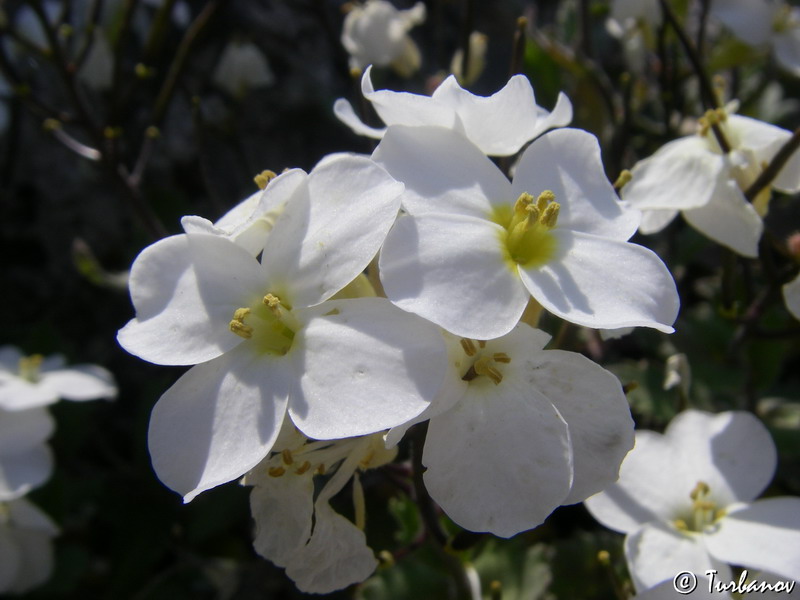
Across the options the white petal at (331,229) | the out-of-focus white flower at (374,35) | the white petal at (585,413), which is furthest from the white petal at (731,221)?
the out-of-focus white flower at (374,35)

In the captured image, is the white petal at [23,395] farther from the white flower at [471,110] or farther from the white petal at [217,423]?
the white flower at [471,110]

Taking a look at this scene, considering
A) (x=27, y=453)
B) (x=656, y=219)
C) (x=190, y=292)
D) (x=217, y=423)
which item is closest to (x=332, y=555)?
(x=217, y=423)

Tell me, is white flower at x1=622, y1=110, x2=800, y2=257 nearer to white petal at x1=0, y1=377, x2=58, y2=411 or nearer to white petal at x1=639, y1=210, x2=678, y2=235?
white petal at x1=639, y1=210, x2=678, y2=235

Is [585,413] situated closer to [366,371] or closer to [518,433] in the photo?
[518,433]

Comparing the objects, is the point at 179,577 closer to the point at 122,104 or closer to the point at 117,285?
the point at 117,285

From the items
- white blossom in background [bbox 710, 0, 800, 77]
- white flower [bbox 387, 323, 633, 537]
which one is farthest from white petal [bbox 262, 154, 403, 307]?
white blossom in background [bbox 710, 0, 800, 77]
